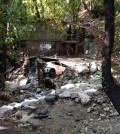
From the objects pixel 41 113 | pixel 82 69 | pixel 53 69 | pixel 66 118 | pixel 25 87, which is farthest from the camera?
pixel 82 69

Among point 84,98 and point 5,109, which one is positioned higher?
point 84,98

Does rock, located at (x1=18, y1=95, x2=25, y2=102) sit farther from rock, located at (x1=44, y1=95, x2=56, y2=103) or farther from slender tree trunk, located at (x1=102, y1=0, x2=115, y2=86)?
slender tree trunk, located at (x1=102, y1=0, x2=115, y2=86)

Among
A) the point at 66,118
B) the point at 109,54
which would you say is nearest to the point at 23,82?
the point at 66,118

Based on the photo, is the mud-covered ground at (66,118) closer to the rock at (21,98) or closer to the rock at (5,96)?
the rock at (21,98)

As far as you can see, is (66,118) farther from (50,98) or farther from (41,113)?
(50,98)

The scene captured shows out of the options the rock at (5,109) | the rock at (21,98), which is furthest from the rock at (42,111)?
the rock at (21,98)

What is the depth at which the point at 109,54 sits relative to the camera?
18.5ft

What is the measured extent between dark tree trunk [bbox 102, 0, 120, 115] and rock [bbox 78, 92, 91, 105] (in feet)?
16.4

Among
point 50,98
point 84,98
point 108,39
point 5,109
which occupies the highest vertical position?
point 108,39

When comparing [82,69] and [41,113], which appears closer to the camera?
[41,113]

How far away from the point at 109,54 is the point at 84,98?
537 cm

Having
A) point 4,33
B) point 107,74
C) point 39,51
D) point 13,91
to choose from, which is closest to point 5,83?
point 13,91

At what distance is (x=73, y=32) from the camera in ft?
62.9

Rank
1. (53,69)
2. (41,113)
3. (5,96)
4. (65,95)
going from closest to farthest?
1. (41,113)
2. (65,95)
3. (5,96)
4. (53,69)
